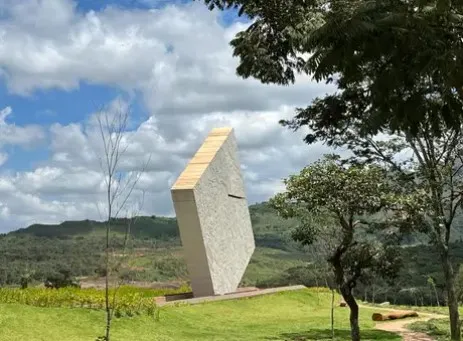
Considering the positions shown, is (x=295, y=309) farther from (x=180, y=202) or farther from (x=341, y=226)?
(x=341, y=226)

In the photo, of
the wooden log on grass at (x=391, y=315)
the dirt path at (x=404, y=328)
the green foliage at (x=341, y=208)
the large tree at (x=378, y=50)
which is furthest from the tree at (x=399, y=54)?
the wooden log on grass at (x=391, y=315)

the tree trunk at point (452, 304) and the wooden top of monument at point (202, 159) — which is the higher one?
the wooden top of monument at point (202, 159)

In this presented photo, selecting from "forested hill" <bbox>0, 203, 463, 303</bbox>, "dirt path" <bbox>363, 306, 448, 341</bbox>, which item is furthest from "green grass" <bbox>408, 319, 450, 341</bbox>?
"forested hill" <bbox>0, 203, 463, 303</bbox>

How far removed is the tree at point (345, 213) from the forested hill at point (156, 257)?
1405mm

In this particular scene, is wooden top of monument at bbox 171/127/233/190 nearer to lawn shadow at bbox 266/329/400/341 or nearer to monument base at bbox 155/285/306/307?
monument base at bbox 155/285/306/307

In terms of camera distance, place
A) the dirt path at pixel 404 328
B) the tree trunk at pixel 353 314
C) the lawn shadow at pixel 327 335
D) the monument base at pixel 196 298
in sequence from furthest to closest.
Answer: the monument base at pixel 196 298
the dirt path at pixel 404 328
the lawn shadow at pixel 327 335
the tree trunk at pixel 353 314

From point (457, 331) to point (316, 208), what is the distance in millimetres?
5902

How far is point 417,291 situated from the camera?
5191 cm

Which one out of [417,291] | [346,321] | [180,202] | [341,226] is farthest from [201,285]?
[417,291]

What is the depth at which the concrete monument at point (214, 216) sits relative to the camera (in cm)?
2256

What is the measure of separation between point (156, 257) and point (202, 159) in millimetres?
69837

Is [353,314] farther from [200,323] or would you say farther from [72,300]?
[72,300]

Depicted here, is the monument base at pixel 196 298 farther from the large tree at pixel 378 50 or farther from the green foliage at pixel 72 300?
the large tree at pixel 378 50

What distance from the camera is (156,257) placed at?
3637 inches
